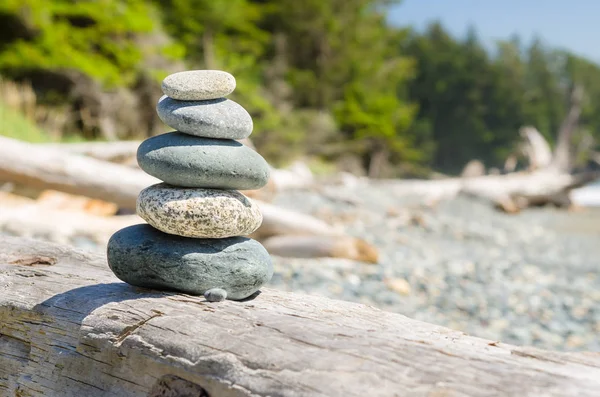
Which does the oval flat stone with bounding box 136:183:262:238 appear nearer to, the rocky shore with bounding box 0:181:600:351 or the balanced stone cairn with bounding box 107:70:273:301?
the balanced stone cairn with bounding box 107:70:273:301

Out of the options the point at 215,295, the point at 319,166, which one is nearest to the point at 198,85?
the point at 215,295

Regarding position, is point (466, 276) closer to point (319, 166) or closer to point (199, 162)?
point (199, 162)

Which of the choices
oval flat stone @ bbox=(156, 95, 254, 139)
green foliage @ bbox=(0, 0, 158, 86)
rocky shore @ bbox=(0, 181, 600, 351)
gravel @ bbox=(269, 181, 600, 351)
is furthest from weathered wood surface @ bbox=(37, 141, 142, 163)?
green foliage @ bbox=(0, 0, 158, 86)

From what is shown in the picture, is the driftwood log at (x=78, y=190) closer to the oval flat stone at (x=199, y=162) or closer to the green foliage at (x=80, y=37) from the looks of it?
the oval flat stone at (x=199, y=162)

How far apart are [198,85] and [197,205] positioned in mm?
442

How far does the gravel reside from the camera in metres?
3.91

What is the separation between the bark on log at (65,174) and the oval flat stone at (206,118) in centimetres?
296

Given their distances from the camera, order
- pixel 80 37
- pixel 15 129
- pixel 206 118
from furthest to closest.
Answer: pixel 80 37
pixel 15 129
pixel 206 118

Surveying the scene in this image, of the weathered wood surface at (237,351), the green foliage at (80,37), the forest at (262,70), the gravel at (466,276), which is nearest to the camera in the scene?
the weathered wood surface at (237,351)

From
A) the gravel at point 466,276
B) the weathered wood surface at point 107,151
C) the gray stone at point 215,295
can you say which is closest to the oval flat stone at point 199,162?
the gray stone at point 215,295

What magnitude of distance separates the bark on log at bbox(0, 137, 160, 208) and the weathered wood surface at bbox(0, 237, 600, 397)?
274 centimetres

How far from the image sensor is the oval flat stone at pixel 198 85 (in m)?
1.96

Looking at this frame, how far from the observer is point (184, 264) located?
188 cm

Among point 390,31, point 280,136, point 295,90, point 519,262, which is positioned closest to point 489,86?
point 390,31
